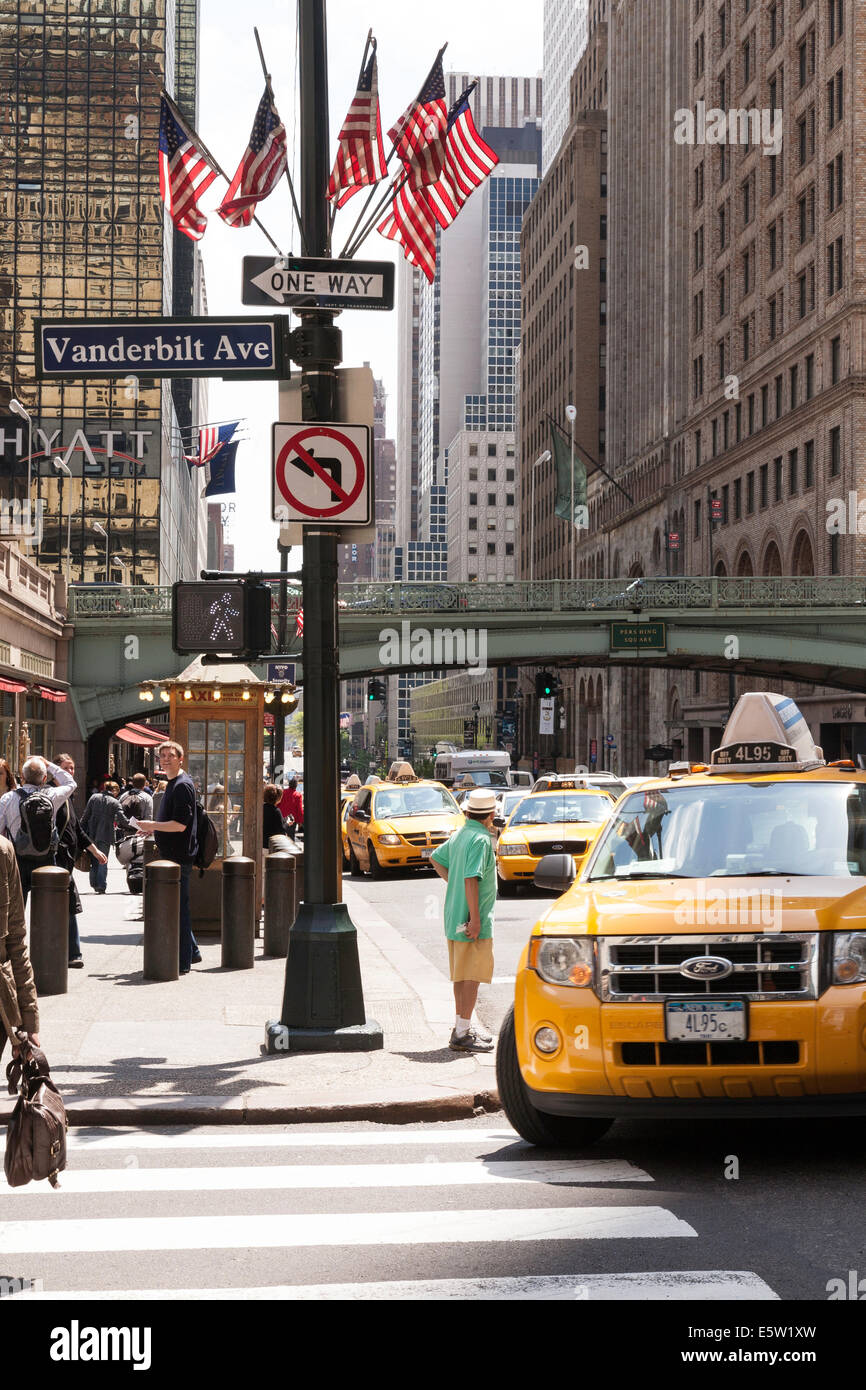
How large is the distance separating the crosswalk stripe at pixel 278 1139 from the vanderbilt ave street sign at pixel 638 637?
43843mm

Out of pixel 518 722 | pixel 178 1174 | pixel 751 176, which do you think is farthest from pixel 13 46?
pixel 178 1174

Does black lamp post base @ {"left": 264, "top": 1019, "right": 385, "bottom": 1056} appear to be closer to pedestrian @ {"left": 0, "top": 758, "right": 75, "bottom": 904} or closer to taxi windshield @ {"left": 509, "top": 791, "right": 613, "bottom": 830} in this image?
pedestrian @ {"left": 0, "top": 758, "right": 75, "bottom": 904}

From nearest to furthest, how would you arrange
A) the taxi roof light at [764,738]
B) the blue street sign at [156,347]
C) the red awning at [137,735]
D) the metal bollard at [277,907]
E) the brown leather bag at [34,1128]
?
the brown leather bag at [34,1128] < the taxi roof light at [764,738] < the blue street sign at [156,347] < the metal bollard at [277,907] < the red awning at [137,735]

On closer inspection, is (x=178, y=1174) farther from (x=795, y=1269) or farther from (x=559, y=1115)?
(x=795, y=1269)

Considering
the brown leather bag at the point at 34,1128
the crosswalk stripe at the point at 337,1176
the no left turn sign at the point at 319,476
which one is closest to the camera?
the brown leather bag at the point at 34,1128

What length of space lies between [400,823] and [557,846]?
5.77m

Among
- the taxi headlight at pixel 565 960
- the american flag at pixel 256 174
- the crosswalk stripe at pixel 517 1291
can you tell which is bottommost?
the crosswalk stripe at pixel 517 1291

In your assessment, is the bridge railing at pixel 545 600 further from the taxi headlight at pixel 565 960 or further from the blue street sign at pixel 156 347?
the taxi headlight at pixel 565 960

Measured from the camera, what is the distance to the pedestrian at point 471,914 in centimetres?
1020

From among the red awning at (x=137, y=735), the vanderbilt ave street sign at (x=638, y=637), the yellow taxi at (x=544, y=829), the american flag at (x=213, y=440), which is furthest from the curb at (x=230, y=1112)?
the red awning at (x=137, y=735)

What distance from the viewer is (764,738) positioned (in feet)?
36.6

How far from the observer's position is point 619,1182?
22.3 ft

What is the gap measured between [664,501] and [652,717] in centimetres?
1188

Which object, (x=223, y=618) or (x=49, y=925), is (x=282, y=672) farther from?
(x=223, y=618)
